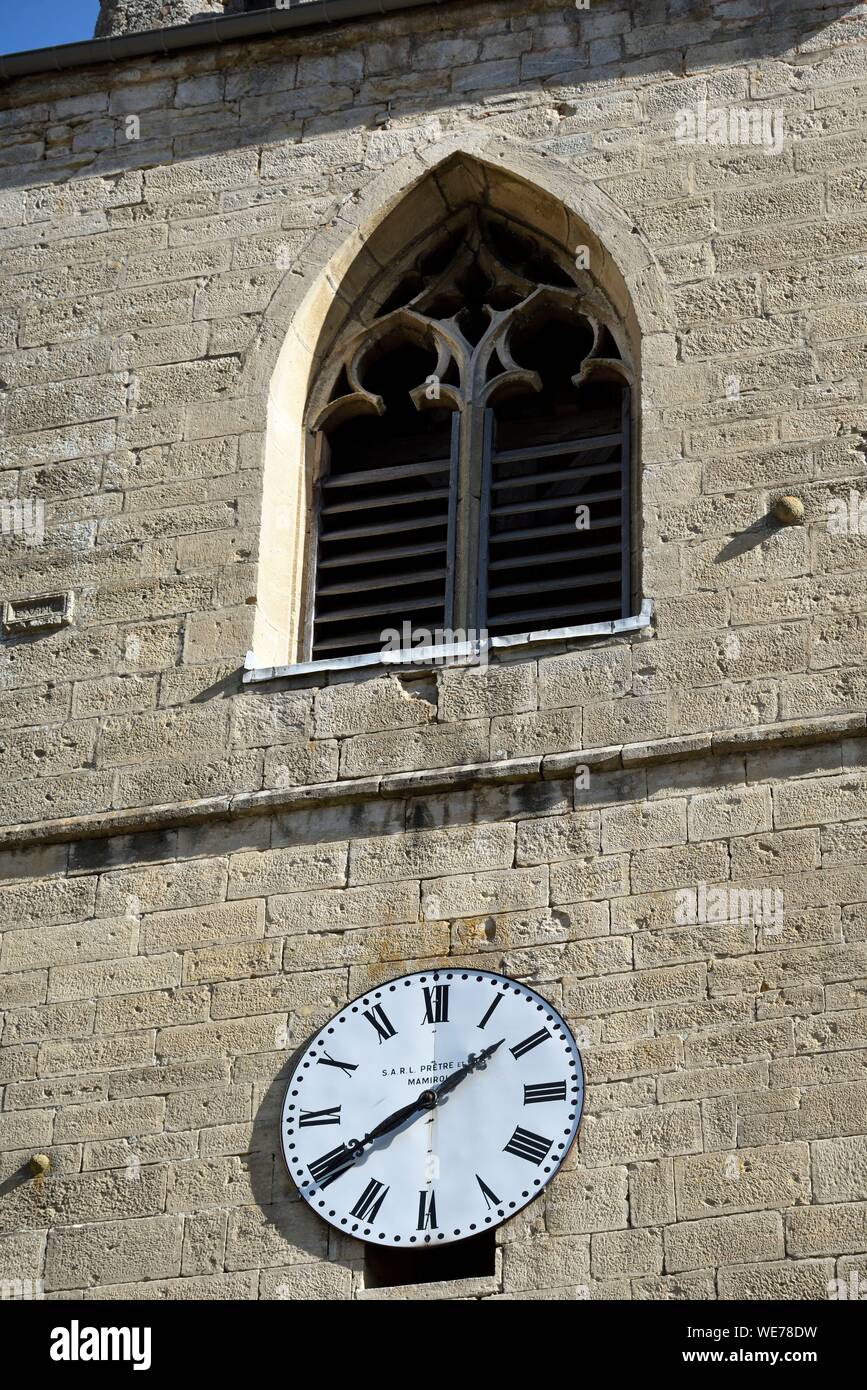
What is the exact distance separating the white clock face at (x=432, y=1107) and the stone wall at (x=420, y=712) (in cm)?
9

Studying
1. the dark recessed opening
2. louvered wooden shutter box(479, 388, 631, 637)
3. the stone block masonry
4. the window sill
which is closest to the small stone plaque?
the window sill

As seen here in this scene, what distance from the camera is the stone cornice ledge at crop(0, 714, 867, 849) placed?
11.1 m

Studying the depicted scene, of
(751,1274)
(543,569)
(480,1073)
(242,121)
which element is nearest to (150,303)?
(242,121)

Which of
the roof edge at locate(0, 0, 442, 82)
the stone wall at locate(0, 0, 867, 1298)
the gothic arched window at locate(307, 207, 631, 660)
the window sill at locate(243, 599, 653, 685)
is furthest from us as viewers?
the roof edge at locate(0, 0, 442, 82)

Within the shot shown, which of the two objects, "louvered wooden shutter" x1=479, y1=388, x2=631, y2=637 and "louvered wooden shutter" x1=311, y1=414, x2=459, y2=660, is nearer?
"louvered wooden shutter" x1=479, y1=388, x2=631, y2=637

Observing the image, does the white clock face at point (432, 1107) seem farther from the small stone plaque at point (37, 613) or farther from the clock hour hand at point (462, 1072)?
the small stone plaque at point (37, 613)

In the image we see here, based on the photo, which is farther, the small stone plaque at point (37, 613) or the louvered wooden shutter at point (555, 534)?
the small stone plaque at point (37, 613)

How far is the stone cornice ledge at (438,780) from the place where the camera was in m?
11.1

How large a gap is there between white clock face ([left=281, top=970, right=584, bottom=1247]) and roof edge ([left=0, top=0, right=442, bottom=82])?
444cm

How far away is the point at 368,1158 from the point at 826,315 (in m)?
3.58

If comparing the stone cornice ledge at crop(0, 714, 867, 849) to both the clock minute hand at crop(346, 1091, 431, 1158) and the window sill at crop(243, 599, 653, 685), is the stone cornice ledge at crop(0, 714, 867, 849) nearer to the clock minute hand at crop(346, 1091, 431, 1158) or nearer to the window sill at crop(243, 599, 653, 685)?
the window sill at crop(243, 599, 653, 685)

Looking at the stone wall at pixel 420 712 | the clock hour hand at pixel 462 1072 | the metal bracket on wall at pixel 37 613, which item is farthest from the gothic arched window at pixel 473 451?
the clock hour hand at pixel 462 1072

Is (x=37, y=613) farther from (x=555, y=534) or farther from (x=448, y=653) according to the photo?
(x=555, y=534)

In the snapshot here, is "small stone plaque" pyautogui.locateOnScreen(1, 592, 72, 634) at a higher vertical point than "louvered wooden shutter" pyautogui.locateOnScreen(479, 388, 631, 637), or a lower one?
lower
